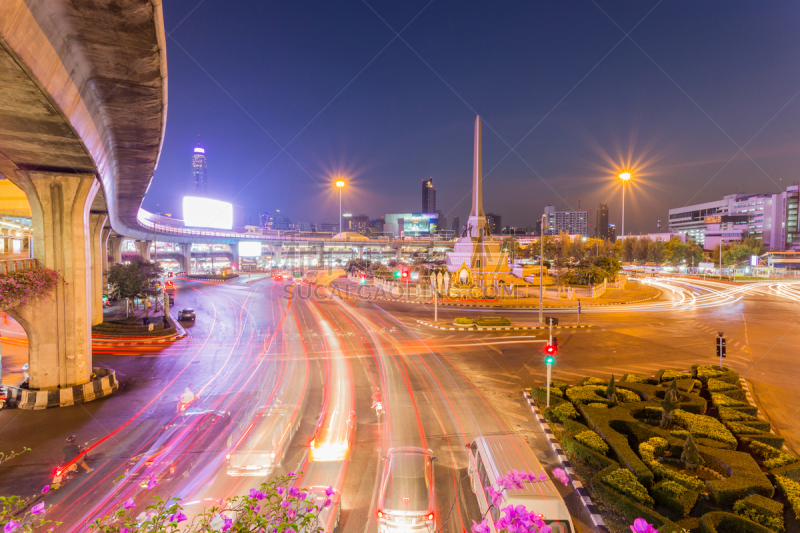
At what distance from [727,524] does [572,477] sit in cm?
270

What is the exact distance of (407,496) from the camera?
21.7 feet

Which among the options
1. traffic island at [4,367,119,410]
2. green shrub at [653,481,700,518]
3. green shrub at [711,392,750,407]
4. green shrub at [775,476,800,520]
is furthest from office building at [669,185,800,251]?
traffic island at [4,367,119,410]

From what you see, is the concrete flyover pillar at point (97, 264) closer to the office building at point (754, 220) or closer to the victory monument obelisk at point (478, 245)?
the victory monument obelisk at point (478, 245)

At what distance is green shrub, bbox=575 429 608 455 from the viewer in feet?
29.1

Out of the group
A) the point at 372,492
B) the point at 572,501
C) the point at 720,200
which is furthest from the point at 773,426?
the point at 720,200

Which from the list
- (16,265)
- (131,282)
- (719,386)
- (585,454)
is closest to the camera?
(585,454)

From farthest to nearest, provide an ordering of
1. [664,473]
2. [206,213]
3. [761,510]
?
[206,213] → [664,473] → [761,510]

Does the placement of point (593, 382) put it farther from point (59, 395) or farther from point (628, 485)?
point (59, 395)

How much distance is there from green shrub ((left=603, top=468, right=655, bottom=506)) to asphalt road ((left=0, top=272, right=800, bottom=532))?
2.86 ft

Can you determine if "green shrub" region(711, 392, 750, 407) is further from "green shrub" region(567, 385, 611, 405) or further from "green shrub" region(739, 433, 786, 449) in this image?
"green shrub" region(567, 385, 611, 405)

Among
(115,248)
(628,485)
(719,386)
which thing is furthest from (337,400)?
(115,248)

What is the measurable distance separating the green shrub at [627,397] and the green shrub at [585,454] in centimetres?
370

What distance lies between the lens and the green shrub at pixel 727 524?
6133mm

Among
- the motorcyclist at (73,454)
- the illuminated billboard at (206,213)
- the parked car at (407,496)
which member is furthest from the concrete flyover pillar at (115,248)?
the parked car at (407,496)
